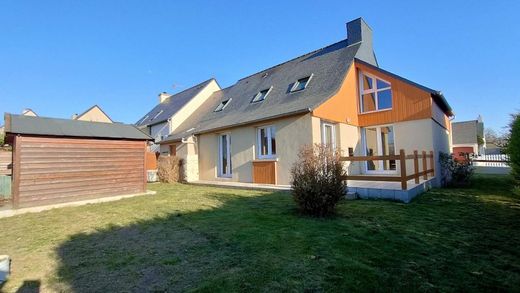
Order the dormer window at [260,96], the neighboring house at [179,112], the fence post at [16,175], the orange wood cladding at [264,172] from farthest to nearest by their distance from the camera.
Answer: the neighboring house at [179,112] < the dormer window at [260,96] < the orange wood cladding at [264,172] < the fence post at [16,175]

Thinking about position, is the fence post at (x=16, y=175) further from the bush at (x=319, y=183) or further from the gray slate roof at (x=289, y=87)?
the bush at (x=319, y=183)

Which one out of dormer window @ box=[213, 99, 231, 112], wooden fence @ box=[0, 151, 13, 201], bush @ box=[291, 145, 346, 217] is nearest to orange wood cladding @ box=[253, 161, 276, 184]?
bush @ box=[291, 145, 346, 217]

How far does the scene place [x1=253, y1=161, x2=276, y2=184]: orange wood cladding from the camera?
11.5m

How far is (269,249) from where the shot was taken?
392 cm

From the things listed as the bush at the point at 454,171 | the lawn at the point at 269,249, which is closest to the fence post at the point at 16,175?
the lawn at the point at 269,249

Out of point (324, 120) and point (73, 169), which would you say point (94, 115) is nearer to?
point (73, 169)

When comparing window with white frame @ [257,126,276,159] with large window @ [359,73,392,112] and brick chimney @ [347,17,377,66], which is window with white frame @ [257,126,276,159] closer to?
Result: large window @ [359,73,392,112]

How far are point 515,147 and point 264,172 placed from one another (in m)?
8.43

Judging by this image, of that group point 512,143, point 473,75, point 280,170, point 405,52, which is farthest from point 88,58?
point 473,75

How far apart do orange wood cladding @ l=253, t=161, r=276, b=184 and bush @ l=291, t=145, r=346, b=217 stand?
205 inches

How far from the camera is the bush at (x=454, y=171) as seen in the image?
11094 millimetres

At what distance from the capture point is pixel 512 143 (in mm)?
6672

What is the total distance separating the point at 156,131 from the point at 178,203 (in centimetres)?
1609

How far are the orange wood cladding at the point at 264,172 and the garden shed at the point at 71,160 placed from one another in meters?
4.98
